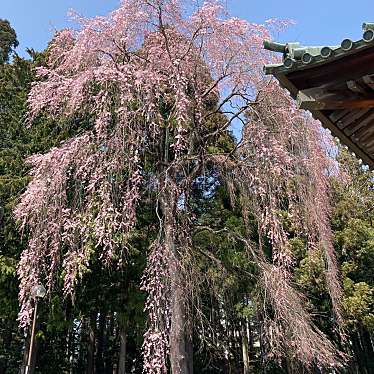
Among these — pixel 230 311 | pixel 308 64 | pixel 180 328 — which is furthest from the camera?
pixel 230 311

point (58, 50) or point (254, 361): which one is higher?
point (58, 50)

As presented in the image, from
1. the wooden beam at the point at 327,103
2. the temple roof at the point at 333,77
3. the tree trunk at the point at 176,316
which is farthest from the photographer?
the tree trunk at the point at 176,316

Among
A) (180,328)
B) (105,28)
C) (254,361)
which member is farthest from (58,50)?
(254,361)

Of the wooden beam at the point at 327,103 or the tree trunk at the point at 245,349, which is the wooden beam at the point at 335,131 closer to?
the wooden beam at the point at 327,103

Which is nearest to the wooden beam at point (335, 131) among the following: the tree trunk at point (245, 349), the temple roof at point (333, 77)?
the temple roof at point (333, 77)

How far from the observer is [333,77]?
181 cm

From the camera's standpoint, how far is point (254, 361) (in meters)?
13.8

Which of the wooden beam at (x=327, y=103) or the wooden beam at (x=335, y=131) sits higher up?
the wooden beam at (x=335, y=131)

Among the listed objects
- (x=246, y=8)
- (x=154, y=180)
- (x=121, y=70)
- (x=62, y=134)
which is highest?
(x=246, y=8)

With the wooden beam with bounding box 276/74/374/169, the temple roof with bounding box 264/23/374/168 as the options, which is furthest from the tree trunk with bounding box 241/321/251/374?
the temple roof with bounding box 264/23/374/168

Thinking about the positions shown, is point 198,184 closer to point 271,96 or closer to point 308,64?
point 271,96

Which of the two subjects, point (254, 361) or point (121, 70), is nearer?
point (121, 70)

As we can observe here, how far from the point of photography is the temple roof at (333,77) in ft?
5.59

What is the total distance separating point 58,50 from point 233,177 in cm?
402
